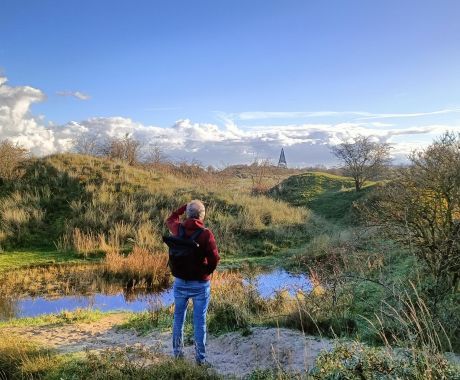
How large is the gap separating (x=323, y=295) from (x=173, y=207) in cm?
1325

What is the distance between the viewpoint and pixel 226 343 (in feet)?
23.4

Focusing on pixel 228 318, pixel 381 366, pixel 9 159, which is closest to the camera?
pixel 381 366

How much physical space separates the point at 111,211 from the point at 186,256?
47.2 ft

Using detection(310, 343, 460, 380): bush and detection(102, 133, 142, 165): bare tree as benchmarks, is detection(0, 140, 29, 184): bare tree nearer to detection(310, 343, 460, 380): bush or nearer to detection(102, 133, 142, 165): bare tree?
detection(102, 133, 142, 165): bare tree

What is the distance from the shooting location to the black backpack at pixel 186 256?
19.0 feet

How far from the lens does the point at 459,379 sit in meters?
3.76

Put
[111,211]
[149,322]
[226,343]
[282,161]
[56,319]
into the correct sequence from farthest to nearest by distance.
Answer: [282,161], [111,211], [56,319], [149,322], [226,343]

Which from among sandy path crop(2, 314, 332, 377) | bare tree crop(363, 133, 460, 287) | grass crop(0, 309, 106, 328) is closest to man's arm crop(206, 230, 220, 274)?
sandy path crop(2, 314, 332, 377)

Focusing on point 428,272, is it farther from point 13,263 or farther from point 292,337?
point 13,263

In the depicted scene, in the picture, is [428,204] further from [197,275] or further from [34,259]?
[34,259]

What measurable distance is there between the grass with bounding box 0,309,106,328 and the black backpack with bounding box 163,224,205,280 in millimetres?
4132

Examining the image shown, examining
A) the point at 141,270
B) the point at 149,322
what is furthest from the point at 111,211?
the point at 149,322

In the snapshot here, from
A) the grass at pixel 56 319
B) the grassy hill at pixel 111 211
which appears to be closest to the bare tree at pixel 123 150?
the grassy hill at pixel 111 211

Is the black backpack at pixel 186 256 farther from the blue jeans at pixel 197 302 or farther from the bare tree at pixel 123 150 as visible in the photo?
the bare tree at pixel 123 150
